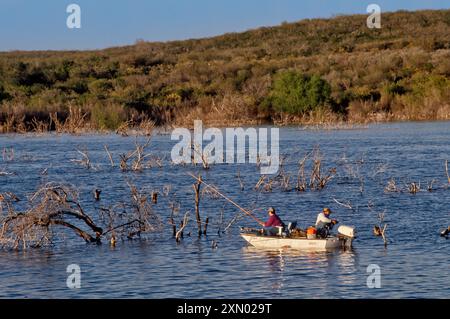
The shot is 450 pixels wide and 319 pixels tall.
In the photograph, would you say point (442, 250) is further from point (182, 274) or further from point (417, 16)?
point (417, 16)

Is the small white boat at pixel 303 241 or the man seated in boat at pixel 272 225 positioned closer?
the small white boat at pixel 303 241

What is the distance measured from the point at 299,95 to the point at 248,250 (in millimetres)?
51235

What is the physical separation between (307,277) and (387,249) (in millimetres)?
3927

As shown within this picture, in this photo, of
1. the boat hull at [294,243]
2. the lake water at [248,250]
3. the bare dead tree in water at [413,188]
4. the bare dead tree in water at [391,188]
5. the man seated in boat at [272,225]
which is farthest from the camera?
the bare dead tree in water at [391,188]

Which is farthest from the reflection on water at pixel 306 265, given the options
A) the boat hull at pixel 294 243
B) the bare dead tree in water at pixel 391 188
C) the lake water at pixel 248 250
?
the bare dead tree in water at pixel 391 188

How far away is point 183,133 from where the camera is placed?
7000 centimetres

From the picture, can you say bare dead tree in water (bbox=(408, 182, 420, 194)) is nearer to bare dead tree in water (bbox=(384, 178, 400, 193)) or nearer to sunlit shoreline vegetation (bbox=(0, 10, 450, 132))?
bare dead tree in water (bbox=(384, 178, 400, 193))

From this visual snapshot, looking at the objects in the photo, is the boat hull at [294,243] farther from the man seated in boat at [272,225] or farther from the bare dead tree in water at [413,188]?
the bare dead tree in water at [413,188]

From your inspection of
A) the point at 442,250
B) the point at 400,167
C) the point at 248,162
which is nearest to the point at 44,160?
the point at 248,162

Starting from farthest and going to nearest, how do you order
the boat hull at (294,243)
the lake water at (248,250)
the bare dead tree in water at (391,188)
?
the bare dead tree in water at (391,188) < the boat hull at (294,243) < the lake water at (248,250)

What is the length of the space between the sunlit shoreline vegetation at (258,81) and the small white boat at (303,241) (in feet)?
121

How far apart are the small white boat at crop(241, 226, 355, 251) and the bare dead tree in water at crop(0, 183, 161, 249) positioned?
3.26 meters

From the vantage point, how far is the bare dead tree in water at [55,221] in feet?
91.9

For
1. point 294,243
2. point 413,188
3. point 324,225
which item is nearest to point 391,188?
point 413,188
